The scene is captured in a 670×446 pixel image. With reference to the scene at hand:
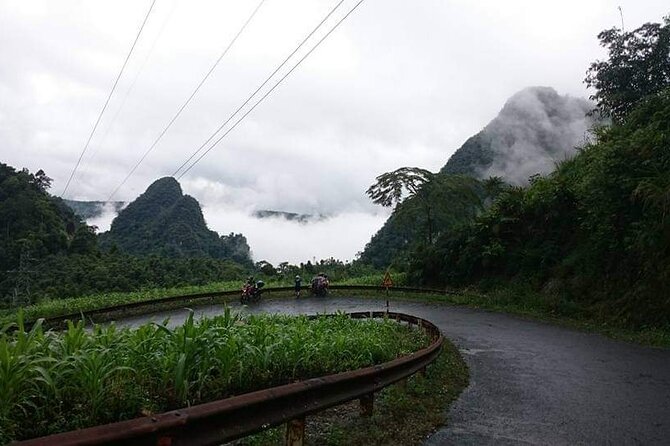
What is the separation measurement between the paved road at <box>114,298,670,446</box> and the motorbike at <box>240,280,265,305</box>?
44.7ft

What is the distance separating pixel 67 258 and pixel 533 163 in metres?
61.0

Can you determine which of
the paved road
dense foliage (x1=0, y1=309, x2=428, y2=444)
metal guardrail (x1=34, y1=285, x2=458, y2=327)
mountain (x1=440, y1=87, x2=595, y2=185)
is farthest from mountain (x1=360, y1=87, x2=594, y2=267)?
dense foliage (x1=0, y1=309, x2=428, y2=444)

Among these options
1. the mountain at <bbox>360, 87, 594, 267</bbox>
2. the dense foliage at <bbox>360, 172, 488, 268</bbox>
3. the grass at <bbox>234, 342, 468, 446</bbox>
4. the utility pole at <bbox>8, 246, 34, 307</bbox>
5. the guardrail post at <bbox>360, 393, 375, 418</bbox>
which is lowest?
the grass at <bbox>234, 342, 468, 446</bbox>

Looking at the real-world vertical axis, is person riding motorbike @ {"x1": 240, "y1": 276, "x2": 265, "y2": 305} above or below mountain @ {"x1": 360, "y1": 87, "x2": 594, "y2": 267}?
below

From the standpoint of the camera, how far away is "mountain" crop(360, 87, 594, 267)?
6353 centimetres

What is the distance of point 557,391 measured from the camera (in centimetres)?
827

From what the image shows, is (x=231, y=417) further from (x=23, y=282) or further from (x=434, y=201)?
(x=23, y=282)

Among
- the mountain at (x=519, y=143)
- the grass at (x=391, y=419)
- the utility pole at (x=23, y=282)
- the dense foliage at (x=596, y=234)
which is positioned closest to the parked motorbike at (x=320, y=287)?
the dense foliage at (x=596, y=234)

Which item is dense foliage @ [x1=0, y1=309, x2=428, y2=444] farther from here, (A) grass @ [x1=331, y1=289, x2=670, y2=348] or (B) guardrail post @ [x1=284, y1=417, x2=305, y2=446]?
(A) grass @ [x1=331, y1=289, x2=670, y2=348]

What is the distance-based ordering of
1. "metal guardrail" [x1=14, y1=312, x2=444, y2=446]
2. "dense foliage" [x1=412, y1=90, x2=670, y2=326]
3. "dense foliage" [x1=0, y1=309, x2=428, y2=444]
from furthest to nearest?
"dense foliage" [x1=412, y1=90, x2=670, y2=326], "dense foliage" [x1=0, y1=309, x2=428, y2=444], "metal guardrail" [x1=14, y1=312, x2=444, y2=446]

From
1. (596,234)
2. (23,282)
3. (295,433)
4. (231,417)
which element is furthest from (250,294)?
(23,282)

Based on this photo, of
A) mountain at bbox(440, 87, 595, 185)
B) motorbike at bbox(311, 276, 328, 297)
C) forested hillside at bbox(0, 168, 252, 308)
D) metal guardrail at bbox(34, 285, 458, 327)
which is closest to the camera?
metal guardrail at bbox(34, 285, 458, 327)

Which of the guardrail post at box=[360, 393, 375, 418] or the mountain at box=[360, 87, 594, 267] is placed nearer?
the guardrail post at box=[360, 393, 375, 418]

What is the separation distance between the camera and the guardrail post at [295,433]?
4.56 m
